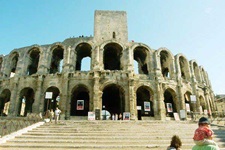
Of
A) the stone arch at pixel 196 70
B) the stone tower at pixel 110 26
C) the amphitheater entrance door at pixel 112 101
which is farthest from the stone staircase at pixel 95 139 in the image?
the stone arch at pixel 196 70

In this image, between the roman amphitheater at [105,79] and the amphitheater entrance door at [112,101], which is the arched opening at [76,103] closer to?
the roman amphitheater at [105,79]

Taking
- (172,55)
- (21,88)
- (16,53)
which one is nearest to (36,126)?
(21,88)

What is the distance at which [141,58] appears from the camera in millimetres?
28516

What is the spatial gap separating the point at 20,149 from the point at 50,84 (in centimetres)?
1483

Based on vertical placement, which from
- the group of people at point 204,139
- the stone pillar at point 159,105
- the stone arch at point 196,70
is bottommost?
the group of people at point 204,139

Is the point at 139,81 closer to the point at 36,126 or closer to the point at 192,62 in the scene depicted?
the point at 192,62

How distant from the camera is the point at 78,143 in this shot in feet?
30.0

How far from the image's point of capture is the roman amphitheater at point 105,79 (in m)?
21.3

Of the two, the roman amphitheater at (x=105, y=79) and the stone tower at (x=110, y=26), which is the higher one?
the stone tower at (x=110, y=26)

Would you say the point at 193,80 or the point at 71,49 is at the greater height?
the point at 71,49

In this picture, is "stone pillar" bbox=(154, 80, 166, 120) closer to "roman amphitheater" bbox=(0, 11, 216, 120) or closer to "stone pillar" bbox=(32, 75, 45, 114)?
"roman amphitheater" bbox=(0, 11, 216, 120)

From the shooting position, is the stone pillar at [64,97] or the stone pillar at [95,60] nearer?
the stone pillar at [64,97]

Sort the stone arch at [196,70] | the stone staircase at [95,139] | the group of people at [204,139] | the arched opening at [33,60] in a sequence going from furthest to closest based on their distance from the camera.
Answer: the stone arch at [196,70] < the arched opening at [33,60] < the stone staircase at [95,139] < the group of people at [204,139]

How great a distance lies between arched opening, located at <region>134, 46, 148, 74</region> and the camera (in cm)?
2584
